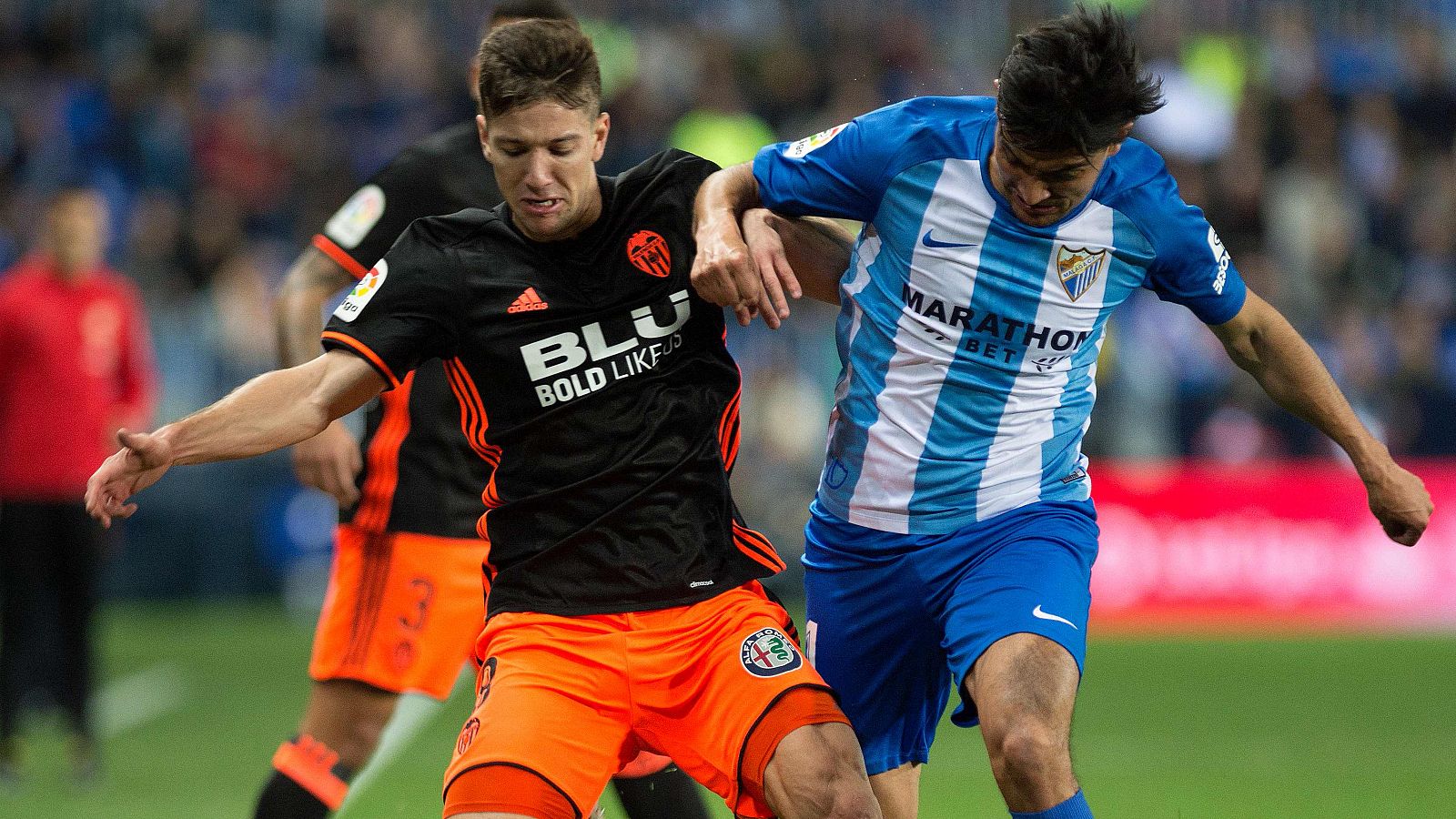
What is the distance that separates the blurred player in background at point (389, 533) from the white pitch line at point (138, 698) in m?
4.66

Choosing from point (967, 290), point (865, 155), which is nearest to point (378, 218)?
point (865, 155)

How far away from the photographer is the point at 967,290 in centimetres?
432

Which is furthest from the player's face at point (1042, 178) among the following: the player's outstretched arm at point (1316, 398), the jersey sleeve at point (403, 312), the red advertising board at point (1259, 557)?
A: the red advertising board at point (1259, 557)

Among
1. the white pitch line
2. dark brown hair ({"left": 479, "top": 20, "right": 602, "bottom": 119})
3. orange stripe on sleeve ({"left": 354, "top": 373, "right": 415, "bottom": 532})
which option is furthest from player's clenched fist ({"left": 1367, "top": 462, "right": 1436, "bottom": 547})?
the white pitch line

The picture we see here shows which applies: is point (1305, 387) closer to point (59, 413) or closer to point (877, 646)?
point (877, 646)

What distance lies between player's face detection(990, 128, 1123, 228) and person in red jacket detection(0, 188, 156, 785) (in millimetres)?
5780

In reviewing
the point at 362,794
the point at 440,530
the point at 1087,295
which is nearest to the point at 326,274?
the point at 440,530

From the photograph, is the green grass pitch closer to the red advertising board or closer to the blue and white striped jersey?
the red advertising board

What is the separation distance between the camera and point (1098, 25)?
158 inches

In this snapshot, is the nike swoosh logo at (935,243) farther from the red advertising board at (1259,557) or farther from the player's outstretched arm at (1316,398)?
the red advertising board at (1259,557)

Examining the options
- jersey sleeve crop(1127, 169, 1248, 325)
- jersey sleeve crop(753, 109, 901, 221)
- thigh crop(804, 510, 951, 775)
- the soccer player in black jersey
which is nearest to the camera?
the soccer player in black jersey

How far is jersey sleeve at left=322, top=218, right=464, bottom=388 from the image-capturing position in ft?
13.0

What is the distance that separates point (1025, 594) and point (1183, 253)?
901 mm

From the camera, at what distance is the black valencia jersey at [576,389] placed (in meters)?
4.05
